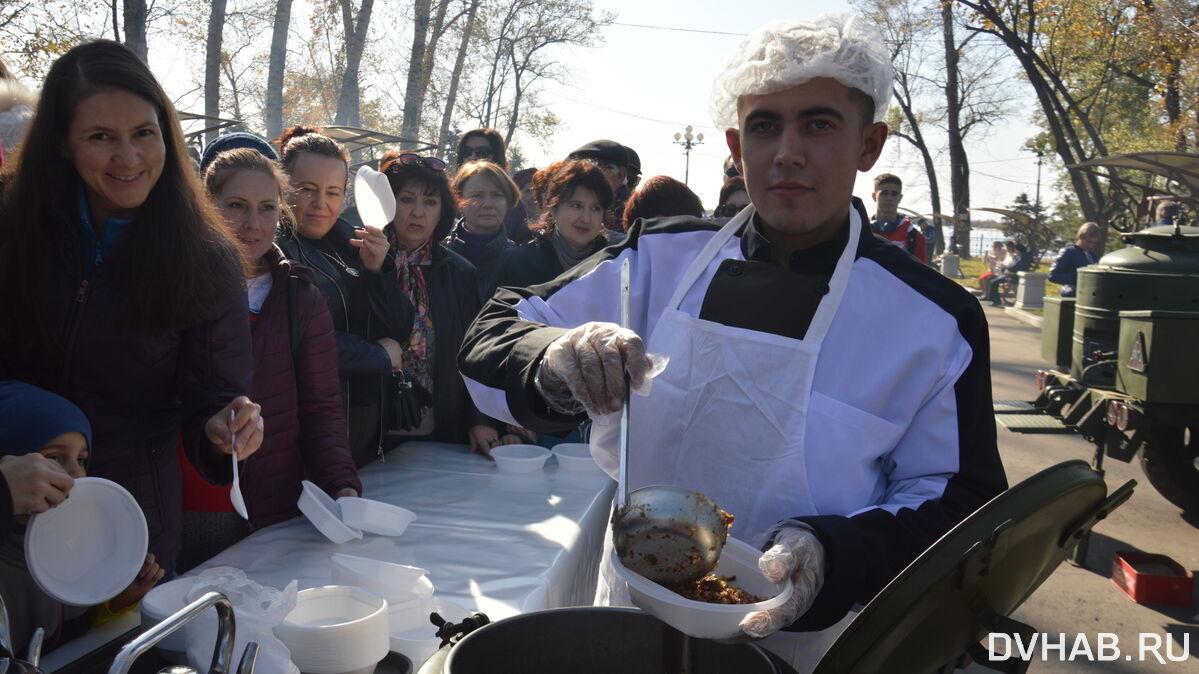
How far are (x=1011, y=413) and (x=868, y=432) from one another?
4.94 meters

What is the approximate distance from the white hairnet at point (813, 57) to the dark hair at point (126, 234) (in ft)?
4.37

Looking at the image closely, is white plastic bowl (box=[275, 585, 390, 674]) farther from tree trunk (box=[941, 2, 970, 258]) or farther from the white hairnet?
tree trunk (box=[941, 2, 970, 258])

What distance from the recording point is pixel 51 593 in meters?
1.43

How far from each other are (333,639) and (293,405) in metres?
1.21

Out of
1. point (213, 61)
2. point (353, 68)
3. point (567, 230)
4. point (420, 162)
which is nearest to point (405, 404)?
point (420, 162)

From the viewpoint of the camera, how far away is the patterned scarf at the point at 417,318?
11.8ft

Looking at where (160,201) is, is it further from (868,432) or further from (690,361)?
(868,432)

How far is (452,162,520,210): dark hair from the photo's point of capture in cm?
484

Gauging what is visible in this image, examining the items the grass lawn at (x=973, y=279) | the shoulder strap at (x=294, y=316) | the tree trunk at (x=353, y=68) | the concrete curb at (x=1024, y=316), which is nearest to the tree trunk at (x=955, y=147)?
the grass lawn at (x=973, y=279)

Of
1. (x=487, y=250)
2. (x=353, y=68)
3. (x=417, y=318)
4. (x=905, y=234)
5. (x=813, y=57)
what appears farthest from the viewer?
(x=353, y=68)

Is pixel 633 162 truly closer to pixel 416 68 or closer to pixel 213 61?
pixel 213 61

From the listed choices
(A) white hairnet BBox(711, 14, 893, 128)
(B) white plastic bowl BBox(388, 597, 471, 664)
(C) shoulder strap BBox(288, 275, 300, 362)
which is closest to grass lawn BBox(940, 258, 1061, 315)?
(C) shoulder strap BBox(288, 275, 300, 362)

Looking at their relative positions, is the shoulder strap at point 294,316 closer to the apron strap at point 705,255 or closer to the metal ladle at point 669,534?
the apron strap at point 705,255

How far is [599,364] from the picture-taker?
1330 millimetres
